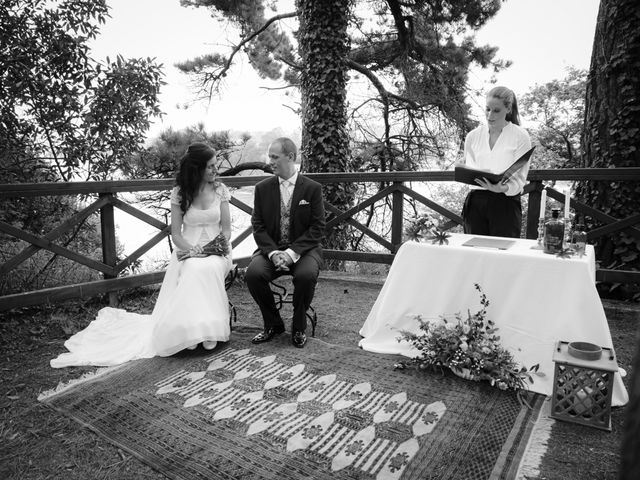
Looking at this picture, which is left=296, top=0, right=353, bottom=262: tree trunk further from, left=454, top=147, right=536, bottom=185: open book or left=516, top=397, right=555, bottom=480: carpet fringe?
left=516, top=397, right=555, bottom=480: carpet fringe

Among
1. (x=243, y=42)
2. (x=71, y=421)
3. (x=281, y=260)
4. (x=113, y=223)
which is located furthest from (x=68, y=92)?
(x=243, y=42)

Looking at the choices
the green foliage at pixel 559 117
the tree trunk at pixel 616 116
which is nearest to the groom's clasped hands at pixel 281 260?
the tree trunk at pixel 616 116

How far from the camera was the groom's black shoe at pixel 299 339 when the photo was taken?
12.1ft

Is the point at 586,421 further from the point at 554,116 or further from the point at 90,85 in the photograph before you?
the point at 554,116

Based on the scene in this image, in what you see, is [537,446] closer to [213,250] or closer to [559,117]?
[213,250]

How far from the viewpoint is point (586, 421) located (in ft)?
8.23

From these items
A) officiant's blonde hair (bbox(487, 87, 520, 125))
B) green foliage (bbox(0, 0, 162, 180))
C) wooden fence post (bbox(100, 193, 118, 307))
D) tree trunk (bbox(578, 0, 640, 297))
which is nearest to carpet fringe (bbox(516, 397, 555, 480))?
officiant's blonde hair (bbox(487, 87, 520, 125))

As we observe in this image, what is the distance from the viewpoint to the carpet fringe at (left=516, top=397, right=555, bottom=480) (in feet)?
7.07

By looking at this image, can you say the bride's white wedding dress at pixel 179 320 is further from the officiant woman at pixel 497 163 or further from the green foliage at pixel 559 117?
the green foliage at pixel 559 117

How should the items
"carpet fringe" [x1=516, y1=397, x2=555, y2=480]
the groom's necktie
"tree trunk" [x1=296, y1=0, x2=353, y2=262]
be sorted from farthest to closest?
"tree trunk" [x1=296, y1=0, x2=353, y2=262]
the groom's necktie
"carpet fringe" [x1=516, y1=397, x2=555, y2=480]

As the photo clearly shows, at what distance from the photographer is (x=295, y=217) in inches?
156

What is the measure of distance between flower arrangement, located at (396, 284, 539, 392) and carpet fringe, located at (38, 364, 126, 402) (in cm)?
204

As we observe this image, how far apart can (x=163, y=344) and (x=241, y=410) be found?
3.46 ft

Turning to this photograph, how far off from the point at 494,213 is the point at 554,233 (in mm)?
779
